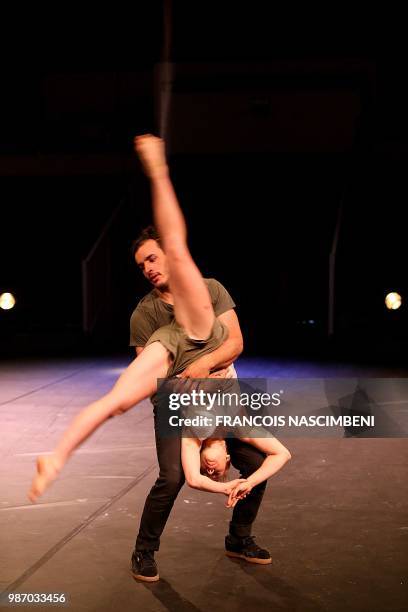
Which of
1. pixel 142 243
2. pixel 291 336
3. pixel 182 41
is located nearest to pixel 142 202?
pixel 182 41

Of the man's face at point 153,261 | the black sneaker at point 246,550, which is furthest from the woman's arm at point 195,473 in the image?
the man's face at point 153,261

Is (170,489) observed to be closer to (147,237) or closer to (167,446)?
(167,446)

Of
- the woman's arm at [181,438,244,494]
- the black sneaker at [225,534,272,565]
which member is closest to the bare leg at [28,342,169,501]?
the woman's arm at [181,438,244,494]

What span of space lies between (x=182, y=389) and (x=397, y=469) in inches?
97.8

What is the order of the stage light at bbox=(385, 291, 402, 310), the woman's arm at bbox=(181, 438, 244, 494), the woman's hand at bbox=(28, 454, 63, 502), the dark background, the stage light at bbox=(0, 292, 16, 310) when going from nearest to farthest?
the woman's hand at bbox=(28, 454, 63, 502), the woman's arm at bbox=(181, 438, 244, 494), the stage light at bbox=(385, 291, 402, 310), the stage light at bbox=(0, 292, 16, 310), the dark background

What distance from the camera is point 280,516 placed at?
396cm

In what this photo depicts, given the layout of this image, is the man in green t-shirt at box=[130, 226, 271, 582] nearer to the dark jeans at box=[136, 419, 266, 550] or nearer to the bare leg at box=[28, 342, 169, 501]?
the dark jeans at box=[136, 419, 266, 550]

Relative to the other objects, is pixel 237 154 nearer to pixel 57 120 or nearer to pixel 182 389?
pixel 57 120

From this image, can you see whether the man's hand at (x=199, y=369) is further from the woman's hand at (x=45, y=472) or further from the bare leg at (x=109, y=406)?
the woman's hand at (x=45, y=472)

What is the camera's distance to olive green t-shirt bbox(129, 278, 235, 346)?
126 inches

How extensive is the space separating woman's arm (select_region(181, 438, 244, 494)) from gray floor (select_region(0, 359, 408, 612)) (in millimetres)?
457

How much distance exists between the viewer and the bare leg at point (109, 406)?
8.82ft

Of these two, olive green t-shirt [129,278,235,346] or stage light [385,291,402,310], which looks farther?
stage light [385,291,402,310]

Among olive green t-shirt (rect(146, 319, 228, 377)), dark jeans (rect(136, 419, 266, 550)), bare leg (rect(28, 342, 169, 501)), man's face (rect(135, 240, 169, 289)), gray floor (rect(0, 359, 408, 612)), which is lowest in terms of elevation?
gray floor (rect(0, 359, 408, 612))
